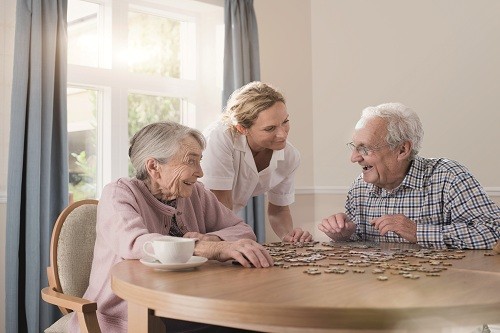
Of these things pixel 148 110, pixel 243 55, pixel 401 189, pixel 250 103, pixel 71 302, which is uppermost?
pixel 243 55

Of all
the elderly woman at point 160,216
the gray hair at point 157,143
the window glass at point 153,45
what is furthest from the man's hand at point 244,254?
the window glass at point 153,45

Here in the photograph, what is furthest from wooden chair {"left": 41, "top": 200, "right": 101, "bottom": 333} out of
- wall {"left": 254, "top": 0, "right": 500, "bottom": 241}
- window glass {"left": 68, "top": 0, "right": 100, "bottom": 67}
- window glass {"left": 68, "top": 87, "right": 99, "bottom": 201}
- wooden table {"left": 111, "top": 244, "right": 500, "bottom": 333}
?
wall {"left": 254, "top": 0, "right": 500, "bottom": 241}

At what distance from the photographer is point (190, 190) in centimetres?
244

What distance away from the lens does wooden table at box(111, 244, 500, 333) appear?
1.38 metres

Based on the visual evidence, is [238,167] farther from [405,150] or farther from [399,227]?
[399,227]

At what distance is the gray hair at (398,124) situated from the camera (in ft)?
9.30

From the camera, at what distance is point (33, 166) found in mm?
3779

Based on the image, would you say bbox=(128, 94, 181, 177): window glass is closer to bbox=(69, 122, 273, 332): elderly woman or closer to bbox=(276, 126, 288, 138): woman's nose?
bbox=(276, 126, 288, 138): woman's nose

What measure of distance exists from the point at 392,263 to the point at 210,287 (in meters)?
0.68

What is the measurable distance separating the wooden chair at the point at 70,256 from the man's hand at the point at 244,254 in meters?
0.72

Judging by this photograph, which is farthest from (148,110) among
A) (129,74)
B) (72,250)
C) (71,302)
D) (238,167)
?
(71,302)

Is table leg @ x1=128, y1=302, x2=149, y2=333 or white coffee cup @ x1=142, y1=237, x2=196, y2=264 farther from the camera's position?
white coffee cup @ x1=142, y1=237, x2=196, y2=264

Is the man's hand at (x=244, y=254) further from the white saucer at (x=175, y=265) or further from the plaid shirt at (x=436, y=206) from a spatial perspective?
the plaid shirt at (x=436, y=206)

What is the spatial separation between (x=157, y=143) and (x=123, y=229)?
43 centimetres
